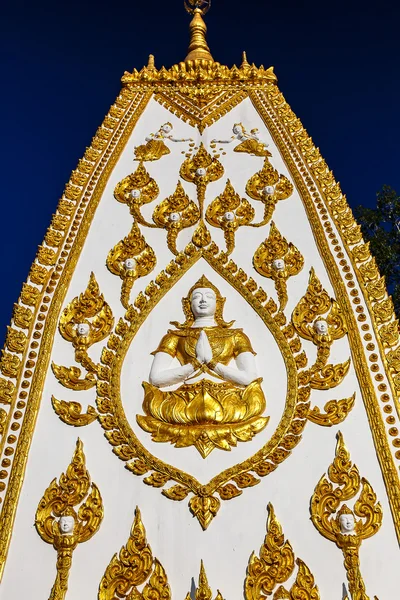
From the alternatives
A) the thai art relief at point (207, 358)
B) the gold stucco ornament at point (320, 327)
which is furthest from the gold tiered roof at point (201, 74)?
the gold stucco ornament at point (320, 327)

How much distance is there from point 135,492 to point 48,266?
3.03m

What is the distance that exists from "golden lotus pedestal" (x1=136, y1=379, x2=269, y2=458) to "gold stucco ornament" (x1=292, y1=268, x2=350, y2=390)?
26.1 inches

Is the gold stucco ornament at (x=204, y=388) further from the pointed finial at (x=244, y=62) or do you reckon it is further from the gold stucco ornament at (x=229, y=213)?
the pointed finial at (x=244, y=62)

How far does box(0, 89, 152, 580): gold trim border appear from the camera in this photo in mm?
5914

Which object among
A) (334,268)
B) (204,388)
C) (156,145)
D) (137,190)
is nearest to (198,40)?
(156,145)

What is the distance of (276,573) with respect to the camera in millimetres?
5305

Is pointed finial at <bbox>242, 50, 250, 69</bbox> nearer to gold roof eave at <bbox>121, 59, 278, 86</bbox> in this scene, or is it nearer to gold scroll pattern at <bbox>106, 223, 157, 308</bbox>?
gold roof eave at <bbox>121, 59, 278, 86</bbox>

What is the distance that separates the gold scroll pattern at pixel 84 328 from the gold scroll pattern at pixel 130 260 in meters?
0.29

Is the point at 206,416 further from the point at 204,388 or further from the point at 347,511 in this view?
the point at 347,511

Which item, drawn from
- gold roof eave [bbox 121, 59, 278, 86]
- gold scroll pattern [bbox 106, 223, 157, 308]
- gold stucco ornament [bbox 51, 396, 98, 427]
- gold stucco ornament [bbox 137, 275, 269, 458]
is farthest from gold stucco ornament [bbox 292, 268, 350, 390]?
gold roof eave [bbox 121, 59, 278, 86]

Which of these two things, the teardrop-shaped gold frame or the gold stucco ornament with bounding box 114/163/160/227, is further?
the gold stucco ornament with bounding box 114/163/160/227

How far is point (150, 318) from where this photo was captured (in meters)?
7.02

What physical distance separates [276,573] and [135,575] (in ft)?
4.01

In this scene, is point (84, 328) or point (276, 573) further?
point (84, 328)
